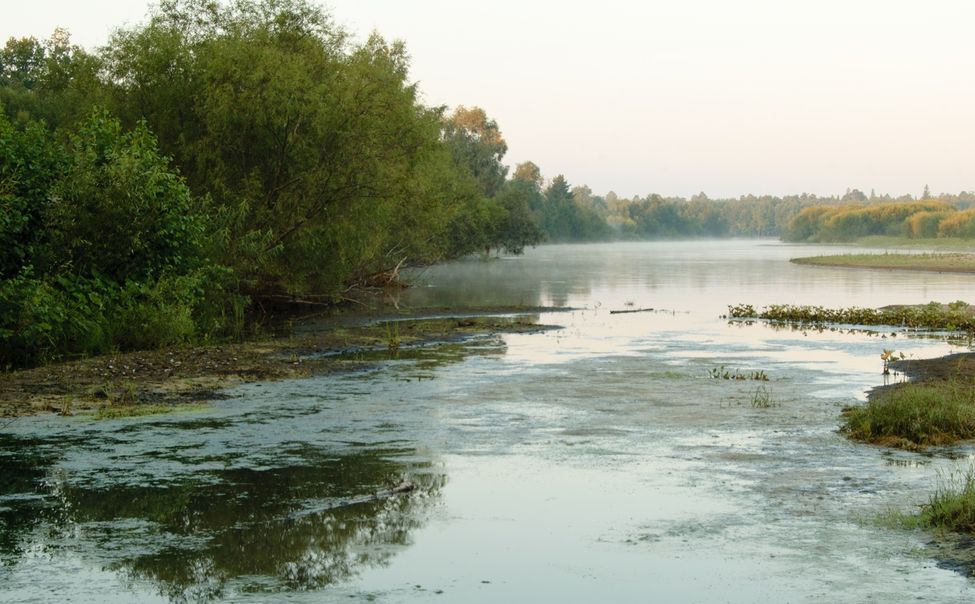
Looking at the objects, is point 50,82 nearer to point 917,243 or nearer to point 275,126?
point 275,126

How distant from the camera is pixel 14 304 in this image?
74.7ft

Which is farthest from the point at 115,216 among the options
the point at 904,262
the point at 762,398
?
the point at 904,262

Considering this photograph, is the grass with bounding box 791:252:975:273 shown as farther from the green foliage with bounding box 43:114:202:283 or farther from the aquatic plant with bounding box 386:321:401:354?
the green foliage with bounding box 43:114:202:283

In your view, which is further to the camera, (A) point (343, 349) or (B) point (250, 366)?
(A) point (343, 349)

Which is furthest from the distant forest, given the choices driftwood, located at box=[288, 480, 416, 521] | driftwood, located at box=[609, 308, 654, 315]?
driftwood, located at box=[288, 480, 416, 521]

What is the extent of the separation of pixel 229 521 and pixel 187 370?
12.1 meters

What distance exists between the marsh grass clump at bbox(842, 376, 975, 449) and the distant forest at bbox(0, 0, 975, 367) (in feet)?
53.8

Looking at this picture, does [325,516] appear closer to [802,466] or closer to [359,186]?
[802,466]

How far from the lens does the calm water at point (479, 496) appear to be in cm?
909

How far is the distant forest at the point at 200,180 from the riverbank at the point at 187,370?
1937mm

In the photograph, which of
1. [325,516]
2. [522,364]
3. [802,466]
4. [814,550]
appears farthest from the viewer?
[522,364]

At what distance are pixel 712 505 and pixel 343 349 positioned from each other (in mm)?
18300

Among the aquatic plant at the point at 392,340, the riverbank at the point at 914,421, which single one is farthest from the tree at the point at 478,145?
the riverbank at the point at 914,421

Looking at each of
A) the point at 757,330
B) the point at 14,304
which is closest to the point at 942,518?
the point at 14,304
